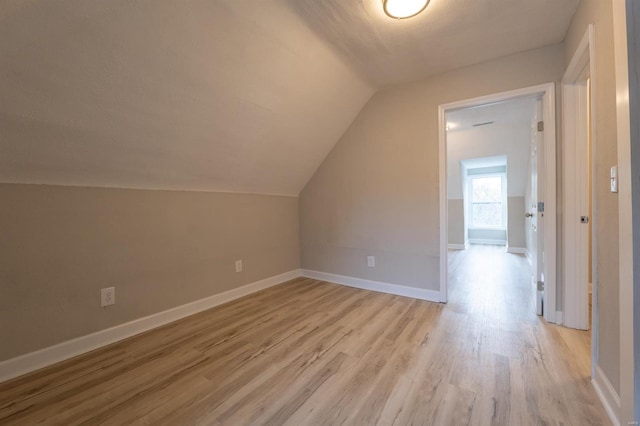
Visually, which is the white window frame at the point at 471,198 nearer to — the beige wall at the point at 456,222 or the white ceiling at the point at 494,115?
the beige wall at the point at 456,222

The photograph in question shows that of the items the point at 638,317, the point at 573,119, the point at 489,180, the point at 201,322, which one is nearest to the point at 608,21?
the point at 573,119

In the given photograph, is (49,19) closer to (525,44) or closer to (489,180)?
(525,44)

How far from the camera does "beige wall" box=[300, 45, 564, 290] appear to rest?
2.37 meters

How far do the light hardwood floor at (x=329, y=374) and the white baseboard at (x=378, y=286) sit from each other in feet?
0.86

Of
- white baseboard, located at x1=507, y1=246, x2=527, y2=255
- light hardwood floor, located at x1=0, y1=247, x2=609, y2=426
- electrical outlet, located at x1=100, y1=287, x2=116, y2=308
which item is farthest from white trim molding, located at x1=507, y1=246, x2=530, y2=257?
electrical outlet, located at x1=100, y1=287, x2=116, y2=308

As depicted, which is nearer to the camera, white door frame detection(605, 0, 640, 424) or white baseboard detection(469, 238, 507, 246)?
white door frame detection(605, 0, 640, 424)

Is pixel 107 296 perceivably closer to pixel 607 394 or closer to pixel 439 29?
pixel 607 394

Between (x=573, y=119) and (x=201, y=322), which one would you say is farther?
(x=201, y=322)

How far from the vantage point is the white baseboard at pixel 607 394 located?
1141 millimetres

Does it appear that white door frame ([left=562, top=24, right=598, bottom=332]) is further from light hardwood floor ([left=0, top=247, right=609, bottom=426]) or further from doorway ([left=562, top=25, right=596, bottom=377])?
light hardwood floor ([left=0, top=247, right=609, bottom=426])

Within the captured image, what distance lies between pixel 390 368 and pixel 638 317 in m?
1.12

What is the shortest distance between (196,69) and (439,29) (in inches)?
69.0

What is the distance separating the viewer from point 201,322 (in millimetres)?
2238

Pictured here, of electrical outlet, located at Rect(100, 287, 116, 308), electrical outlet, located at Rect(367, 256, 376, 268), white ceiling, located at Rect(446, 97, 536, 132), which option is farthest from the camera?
white ceiling, located at Rect(446, 97, 536, 132)
